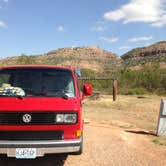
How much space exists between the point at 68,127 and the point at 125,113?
41.3ft

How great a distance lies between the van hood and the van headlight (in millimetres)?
111

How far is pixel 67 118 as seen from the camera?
26.7ft

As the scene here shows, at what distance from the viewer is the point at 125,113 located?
20453 mm

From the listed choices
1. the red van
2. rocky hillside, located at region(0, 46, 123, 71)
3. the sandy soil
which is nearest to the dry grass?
the sandy soil

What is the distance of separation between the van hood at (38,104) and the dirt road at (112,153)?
1315 mm

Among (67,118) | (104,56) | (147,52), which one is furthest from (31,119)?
(147,52)

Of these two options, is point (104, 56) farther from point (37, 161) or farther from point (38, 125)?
point (38, 125)

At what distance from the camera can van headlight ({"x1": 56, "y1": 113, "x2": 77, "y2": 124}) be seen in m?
8.07

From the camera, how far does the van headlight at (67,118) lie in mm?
8070

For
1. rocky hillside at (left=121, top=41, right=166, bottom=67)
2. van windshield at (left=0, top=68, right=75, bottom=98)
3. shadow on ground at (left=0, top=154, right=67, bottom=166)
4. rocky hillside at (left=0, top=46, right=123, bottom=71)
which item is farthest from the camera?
rocky hillside at (left=121, top=41, right=166, bottom=67)

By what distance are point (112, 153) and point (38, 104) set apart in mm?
2601

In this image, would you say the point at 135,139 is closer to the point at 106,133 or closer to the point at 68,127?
the point at 106,133

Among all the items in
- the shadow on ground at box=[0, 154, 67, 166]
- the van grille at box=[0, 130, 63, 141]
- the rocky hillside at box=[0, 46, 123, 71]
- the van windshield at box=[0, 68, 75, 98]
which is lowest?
the shadow on ground at box=[0, 154, 67, 166]

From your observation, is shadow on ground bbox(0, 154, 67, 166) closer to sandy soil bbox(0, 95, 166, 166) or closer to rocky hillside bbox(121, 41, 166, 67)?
sandy soil bbox(0, 95, 166, 166)
